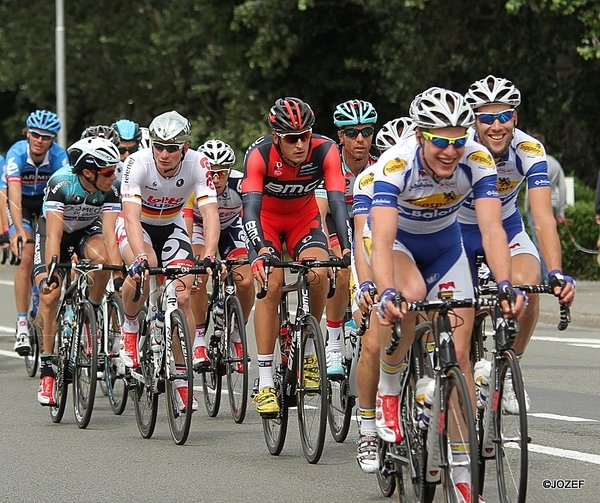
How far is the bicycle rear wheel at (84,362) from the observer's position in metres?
9.77

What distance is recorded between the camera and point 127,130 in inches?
513

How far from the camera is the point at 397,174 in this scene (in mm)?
6633

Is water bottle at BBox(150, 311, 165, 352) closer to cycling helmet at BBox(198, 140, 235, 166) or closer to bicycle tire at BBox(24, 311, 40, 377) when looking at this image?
cycling helmet at BBox(198, 140, 235, 166)

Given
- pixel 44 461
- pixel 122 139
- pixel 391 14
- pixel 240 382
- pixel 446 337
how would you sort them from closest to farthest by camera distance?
pixel 446 337 < pixel 44 461 < pixel 240 382 < pixel 122 139 < pixel 391 14

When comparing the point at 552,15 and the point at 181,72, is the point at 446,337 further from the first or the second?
the point at 181,72

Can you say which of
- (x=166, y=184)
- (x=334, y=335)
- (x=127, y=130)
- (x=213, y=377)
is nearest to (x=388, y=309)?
(x=334, y=335)

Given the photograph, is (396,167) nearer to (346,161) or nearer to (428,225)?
(428,225)

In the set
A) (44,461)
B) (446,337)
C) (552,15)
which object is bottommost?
(44,461)

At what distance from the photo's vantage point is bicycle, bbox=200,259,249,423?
395 inches

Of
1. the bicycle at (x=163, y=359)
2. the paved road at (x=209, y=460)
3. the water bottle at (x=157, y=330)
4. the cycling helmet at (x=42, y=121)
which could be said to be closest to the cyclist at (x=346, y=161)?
the paved road at (x=209, y=460)

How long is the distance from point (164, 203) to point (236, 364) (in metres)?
1.27

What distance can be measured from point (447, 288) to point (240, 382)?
3.50 metres

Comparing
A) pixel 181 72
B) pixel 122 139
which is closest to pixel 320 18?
pixel 181 72

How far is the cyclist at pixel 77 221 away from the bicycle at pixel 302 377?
2.11m
